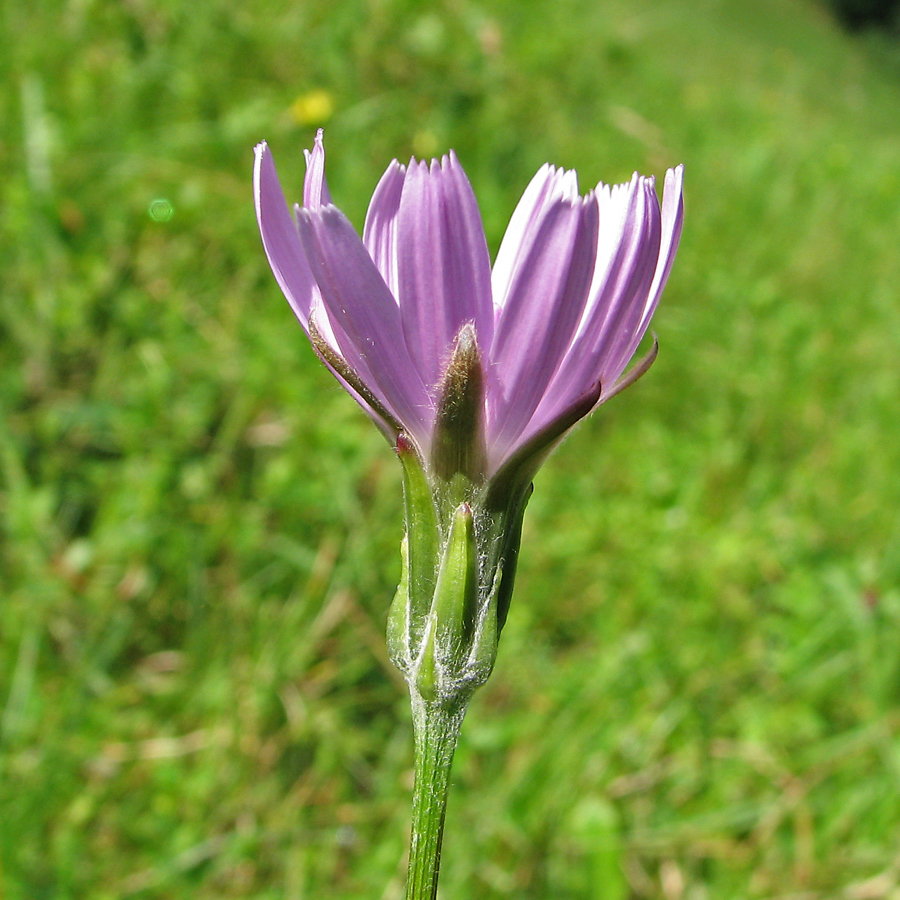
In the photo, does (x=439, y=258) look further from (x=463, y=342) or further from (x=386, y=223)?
(x=386, y=223)

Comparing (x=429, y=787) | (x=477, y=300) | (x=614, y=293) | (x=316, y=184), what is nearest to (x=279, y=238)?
(x=316, y=184)

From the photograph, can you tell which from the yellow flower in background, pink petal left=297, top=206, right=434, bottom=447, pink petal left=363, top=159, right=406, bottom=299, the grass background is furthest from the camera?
the yellow flower in background

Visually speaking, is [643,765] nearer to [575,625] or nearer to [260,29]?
[575,625]

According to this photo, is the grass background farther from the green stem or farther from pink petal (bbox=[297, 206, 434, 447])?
pink petal (bbox=[297, 206, 434, 447])

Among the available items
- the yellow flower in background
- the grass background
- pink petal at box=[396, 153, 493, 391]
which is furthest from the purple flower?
the yellow flower in background

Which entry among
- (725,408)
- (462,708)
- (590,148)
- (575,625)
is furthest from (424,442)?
(590,148)

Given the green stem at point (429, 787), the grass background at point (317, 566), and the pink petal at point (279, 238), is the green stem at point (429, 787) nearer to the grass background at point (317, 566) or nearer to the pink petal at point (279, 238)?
the pink petal at point (279, 238)

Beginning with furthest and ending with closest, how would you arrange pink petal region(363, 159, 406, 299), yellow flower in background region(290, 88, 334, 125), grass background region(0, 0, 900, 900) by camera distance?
yellow flower in background region(290, 88, 334, 125)
grass background region(0, 0, 900, 900)
pink petal region(363, 159, 406, 299)
